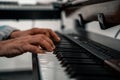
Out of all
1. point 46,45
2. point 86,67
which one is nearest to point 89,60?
point 86,67

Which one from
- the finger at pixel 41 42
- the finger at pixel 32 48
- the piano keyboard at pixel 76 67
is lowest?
the piano keyboard at pixel 76 67

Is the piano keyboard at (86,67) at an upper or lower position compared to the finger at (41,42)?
lower

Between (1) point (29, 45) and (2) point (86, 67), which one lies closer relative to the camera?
(2) point (86, 67)

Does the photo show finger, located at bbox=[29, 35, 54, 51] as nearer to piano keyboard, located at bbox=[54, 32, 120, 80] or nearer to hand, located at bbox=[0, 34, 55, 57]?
hand, located at bbox=[0, 34, 55, 57]

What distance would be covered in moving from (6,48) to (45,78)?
1.36 ft

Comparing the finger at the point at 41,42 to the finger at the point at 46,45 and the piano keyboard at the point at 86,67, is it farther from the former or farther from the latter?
the piano keyboard at the point at 86,67

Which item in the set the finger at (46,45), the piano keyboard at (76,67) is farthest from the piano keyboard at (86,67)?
the finger at (46,45)

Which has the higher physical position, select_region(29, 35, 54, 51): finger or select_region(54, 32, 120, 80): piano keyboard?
select_region(29, 35, 54, 51): finger

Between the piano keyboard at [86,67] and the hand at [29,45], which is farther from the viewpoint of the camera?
the hand at [29,45]

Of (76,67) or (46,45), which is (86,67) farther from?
(46,45)

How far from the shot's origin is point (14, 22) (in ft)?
9.56

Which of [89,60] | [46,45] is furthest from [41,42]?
[89,60]

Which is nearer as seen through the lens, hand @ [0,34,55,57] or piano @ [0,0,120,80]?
piano @ [0,0,120,80]

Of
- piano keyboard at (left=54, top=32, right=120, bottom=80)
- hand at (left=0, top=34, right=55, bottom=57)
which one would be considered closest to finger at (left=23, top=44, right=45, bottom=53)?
hand at (left=0, top=34, right=55, bottom=57)
